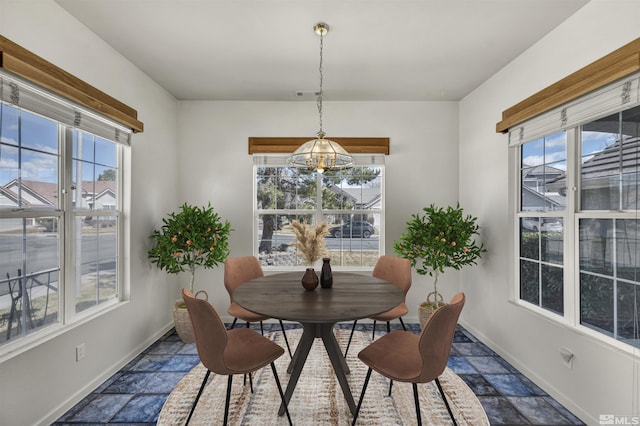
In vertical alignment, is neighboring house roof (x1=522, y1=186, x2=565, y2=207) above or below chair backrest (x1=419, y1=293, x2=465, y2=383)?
above

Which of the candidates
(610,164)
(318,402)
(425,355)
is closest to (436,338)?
(425,355)

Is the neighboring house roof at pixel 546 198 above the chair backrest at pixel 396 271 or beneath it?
above

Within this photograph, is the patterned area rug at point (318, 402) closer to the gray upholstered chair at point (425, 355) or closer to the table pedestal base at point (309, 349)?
the table pedestal base at point (309, 349)

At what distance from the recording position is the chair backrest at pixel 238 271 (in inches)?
108

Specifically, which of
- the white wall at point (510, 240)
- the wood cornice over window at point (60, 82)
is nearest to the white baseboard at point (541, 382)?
the white wall at point (510, 240)

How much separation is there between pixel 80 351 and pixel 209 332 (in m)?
1.35

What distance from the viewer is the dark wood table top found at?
1669 mm

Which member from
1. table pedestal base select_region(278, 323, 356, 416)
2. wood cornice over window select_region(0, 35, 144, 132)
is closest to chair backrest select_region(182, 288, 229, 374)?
table pedestal base select_region(278, 323, 356, 416)

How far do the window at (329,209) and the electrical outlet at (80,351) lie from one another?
1.91 m

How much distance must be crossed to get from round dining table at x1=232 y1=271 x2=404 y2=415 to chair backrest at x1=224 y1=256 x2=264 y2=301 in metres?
0.46

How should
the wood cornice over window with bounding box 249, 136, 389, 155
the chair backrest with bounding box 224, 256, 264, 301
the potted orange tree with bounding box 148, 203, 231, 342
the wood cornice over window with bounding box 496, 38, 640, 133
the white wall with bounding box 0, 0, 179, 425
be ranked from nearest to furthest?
1. the wood cornice over window with bounding box 496, 38, 640, 133
2. the white wall with bounding box 0, 0, 179, 425
3. the chair backrest with bounding box 224, 256, 264, 301
4. the potted orange tree with bounding box 148, 203, 231, 342
5. the wood cornice over window with bounding box 249, 136, 389, 155

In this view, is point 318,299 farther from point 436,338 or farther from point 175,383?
point 175,383

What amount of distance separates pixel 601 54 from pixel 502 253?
174 cm

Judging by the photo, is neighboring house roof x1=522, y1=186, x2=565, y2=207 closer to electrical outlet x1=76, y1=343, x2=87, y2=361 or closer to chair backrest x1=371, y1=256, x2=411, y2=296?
chair backrest x1=371, y1=256, x2=411, y2=296
